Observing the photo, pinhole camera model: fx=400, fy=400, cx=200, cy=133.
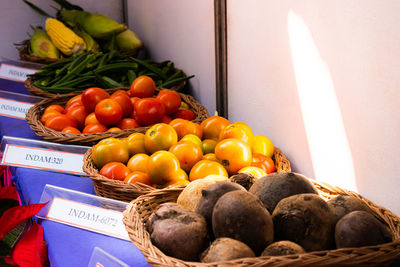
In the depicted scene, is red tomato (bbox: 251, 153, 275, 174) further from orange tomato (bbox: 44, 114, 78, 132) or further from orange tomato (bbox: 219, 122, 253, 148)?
orange tomato (bbox: 44, 114, 78, 132)

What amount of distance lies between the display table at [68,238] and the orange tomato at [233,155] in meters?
0.44

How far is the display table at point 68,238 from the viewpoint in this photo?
1.14 m

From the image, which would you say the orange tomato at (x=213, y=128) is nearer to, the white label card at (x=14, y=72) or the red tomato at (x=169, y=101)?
the red tomato at (x=169, y=101)

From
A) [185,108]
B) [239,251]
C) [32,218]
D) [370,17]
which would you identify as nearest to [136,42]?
[185,108]

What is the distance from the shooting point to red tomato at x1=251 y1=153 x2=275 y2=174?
148 centimetres

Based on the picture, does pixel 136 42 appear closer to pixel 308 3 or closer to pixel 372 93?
pixel 308 3

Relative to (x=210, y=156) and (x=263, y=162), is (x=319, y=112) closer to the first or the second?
(x=263, y=162)

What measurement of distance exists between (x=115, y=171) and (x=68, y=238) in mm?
287

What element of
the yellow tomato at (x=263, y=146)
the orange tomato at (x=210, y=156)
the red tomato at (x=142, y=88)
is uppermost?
the red tomato at (x=142, y=88)

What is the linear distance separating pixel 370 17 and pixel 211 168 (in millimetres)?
660

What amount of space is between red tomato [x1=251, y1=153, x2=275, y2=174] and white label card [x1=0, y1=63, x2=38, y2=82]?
1.96 meters

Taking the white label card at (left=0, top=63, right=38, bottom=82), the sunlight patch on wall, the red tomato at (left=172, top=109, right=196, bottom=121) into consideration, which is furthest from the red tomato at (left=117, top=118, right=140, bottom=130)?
the white label card at (left=0, top=63, right=38, bottom=82)

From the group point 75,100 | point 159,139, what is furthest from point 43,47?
point 159,139

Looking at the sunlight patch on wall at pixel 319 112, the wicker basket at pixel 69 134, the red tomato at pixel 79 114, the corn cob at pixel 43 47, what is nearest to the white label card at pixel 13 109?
the wicker basket at pixel 69 134
